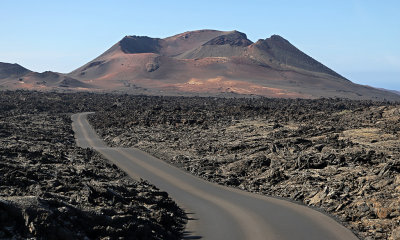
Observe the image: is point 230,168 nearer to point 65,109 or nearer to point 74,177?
point 74,177

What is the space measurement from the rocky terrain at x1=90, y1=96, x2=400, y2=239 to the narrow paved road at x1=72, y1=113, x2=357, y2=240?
1342 mm

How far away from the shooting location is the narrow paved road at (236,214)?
21.8 metres

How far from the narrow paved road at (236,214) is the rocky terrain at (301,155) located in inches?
52.8

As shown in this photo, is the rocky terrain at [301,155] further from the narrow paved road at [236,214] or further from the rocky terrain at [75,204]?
the rocky terrain at [75,204]

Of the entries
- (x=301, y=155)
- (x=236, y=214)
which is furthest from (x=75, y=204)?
(x=301, y=155)

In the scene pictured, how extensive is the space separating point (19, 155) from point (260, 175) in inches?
714

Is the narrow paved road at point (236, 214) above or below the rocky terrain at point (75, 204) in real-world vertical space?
below

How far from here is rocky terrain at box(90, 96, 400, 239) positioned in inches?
1032

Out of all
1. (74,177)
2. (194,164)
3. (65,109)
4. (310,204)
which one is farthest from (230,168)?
(65,109)

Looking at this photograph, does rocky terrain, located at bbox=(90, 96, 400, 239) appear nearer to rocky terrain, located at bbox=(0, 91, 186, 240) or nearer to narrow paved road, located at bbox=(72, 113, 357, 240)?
narrow paved road, located at bbox=(72, 113, 357, 240)

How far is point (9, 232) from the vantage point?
14688mm

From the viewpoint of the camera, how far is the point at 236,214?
25281 mm

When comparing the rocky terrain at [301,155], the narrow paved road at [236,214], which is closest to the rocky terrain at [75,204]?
the narrow paved road at [236,214]

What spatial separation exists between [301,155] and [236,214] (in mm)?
15242
